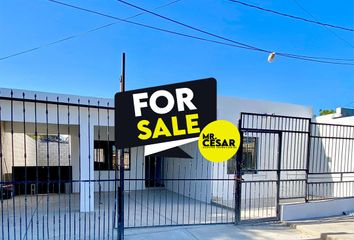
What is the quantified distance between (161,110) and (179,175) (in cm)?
658

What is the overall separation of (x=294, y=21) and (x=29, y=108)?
731 cm

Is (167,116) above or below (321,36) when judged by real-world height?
below

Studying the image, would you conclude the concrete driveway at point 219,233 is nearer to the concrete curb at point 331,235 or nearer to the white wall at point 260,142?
the concrete curb at point 331,235

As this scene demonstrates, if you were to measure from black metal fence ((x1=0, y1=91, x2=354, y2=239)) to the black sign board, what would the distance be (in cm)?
49

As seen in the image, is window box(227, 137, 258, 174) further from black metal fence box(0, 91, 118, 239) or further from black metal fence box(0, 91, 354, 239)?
black metal fence box(0, 91, 118, 239)

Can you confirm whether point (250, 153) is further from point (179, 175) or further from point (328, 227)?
point (328, 227)

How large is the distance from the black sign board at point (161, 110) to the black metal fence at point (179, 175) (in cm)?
49

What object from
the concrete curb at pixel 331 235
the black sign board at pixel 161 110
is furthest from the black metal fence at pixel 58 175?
the concrete curb at pixel 331 235

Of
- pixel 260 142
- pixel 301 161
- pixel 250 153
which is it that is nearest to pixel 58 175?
pixel 250 153

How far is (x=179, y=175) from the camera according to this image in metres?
10.1

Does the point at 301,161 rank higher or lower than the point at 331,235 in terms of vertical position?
higher

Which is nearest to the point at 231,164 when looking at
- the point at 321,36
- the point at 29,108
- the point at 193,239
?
the point at 193,239

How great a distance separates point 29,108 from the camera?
6.44 m

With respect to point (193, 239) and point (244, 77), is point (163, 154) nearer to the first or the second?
point (193, 239)
